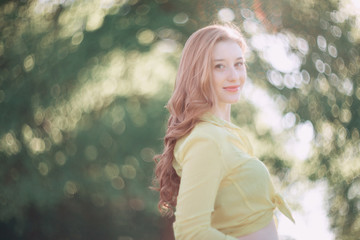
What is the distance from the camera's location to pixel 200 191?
1.17 meters

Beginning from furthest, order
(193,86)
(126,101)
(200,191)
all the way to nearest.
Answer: (126,101) < (193,86) < (200,191)

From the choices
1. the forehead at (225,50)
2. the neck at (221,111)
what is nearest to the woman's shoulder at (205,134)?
the neck at (221,111)

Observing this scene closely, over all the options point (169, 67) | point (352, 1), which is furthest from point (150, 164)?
point (352, 1)

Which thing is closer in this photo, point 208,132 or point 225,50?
point 208,132

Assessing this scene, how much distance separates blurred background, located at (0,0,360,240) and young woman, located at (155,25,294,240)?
313 centimetres

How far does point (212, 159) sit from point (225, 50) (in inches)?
15.3

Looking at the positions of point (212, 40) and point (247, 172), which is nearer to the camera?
point (247, 172)

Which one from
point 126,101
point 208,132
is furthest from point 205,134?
point 126,101

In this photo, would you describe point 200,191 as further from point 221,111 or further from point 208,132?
point 221,111

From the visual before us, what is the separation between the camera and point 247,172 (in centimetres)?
125

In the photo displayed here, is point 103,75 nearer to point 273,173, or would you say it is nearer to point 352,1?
point 273,173

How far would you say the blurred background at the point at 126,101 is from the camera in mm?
4594

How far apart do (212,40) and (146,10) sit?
358cm

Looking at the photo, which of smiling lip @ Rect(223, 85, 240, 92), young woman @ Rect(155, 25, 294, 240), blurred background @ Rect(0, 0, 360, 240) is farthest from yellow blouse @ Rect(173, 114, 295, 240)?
blurred background @ Rect(0, 0, 360, 240)
